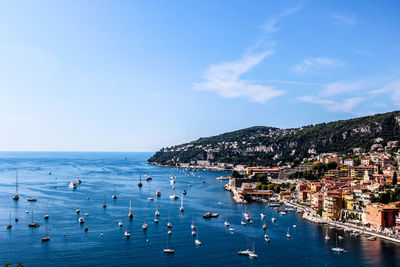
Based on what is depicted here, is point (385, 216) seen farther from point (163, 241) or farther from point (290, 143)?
point (290, 143)

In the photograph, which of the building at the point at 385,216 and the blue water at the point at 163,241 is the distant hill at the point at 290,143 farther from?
the blue water at the point at 163,241

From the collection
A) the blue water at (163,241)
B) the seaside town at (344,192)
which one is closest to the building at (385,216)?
the seaside town at (344,192)

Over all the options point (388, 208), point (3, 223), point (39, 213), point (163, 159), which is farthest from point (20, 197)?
point (163, 159)

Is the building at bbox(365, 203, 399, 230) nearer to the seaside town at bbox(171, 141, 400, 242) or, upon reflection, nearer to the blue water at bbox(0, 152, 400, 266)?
the seaside town at bbox(171, 141, 400, 242)

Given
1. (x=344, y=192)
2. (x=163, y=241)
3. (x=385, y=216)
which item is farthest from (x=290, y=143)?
(x=163, y=241)

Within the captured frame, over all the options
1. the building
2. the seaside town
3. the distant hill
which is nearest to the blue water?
the seaside town
